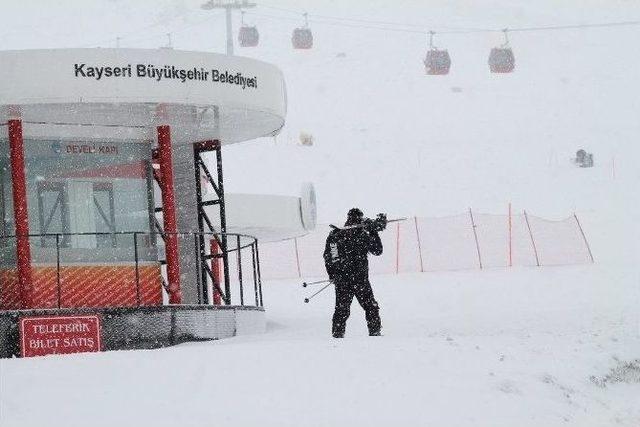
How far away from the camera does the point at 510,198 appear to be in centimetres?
7212

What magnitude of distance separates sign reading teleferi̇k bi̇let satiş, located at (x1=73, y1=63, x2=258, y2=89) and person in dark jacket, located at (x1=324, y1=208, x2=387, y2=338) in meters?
3.13

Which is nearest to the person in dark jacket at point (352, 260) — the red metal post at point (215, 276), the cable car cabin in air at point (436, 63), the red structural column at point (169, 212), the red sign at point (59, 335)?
the red sign at point (59, 335)

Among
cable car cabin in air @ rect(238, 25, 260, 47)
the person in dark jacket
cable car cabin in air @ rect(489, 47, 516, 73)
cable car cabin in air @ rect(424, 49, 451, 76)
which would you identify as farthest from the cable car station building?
cable car cabin in air @ rect(238, 25, 260, 47)

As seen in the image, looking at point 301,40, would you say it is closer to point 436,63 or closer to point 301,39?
point 301,39

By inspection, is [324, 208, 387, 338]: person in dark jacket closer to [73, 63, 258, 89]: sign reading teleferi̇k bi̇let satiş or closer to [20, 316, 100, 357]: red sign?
[73, 63, 258, 89]: sign reading teleferi̇k bi̇let satiş

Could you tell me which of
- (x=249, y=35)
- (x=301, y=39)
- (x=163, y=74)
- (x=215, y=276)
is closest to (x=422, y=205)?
(x=301, y=39)

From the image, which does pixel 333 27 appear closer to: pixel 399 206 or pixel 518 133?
pixel 518 133

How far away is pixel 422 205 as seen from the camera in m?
69.8

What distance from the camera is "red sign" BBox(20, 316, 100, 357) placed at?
16734mm

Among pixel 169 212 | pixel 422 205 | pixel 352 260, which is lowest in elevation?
pixel 352 260

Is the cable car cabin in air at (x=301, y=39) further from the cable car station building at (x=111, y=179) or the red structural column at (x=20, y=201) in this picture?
the red structural column at (x=20, y=201)

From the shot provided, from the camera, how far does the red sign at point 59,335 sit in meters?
16.7

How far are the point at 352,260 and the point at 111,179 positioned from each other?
16.1 feet

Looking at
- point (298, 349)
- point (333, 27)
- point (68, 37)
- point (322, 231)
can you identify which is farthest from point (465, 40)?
point (298, 349)
